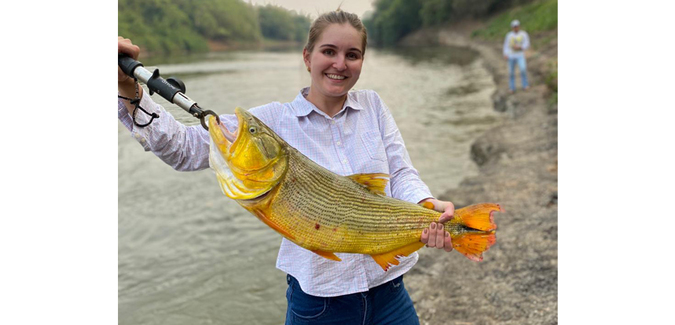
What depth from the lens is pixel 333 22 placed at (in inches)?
78.4

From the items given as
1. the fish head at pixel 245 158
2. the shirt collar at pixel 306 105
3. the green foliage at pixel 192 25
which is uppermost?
the green foliage at pixel 192 25

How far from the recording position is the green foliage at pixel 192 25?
21969mm

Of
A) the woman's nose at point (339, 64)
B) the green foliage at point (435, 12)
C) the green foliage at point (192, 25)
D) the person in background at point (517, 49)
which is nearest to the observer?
the woman's nose at point (339, 64)

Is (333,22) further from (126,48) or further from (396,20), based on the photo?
(396,20)

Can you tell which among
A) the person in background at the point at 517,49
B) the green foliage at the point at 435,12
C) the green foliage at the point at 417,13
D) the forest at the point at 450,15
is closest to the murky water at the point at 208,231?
the person in background at the point at 517,49

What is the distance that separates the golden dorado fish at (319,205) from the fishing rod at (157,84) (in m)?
0.17

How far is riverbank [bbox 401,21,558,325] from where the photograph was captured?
12.8 feet

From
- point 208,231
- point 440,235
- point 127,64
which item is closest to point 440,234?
point 440,235

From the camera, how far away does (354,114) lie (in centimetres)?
219

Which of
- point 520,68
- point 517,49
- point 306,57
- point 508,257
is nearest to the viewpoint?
point 306,57

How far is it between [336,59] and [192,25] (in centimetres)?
2905

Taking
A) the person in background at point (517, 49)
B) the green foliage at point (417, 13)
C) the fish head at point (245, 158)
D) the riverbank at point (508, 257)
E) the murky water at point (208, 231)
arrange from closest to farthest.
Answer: the fish head at point (245, 158)
the riverbank at point (508, 257)
the murky water at point (208, 231)
the person in background at point (517, 49)
the green foliage at point (417, 13)

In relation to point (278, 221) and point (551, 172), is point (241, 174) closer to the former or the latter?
point (278, 221)

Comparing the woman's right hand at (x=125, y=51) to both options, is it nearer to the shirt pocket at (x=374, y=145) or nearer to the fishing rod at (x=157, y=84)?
the fishing rod at (x=157, y=84)
